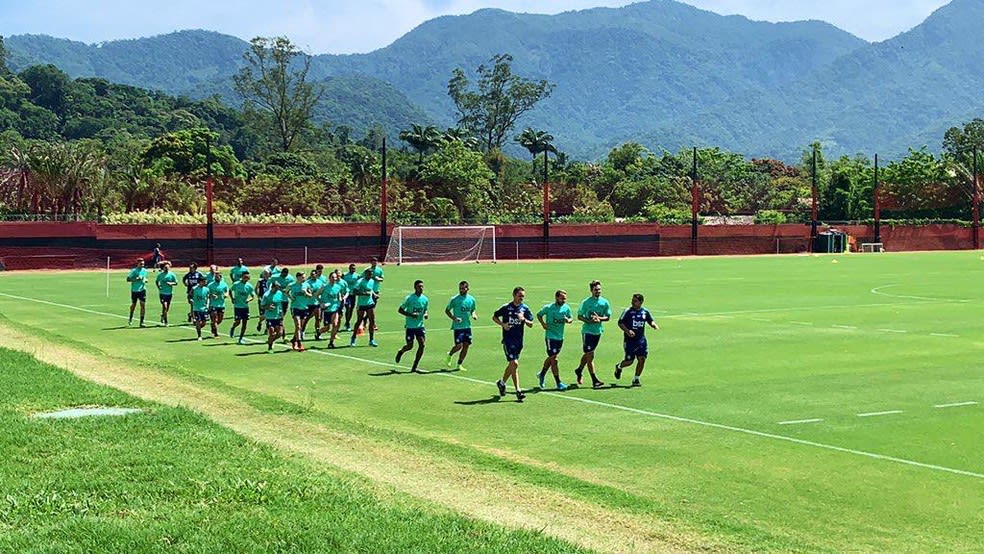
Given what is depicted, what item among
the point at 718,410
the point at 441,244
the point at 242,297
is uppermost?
the point at 441,244

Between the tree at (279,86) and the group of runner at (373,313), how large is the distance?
12825cm

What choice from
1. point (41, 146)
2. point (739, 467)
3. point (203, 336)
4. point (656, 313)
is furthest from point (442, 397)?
point (41, 146)

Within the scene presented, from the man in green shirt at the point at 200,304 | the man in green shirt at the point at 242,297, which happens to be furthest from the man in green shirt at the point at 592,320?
the man in green shirt at the point at 200,304

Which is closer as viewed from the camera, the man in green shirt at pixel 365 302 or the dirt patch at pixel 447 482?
the dirt patch at pixel 447 482

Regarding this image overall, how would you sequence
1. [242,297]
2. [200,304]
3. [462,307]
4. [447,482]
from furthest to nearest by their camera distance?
1. [200,304]
2. [242,297]
3. [462,307]
4. [447,482]

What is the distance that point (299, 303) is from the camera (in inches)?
1091

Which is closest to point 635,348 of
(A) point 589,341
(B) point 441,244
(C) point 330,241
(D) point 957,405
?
(A) point 589,341

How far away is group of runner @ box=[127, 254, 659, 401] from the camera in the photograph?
20609 millimetres

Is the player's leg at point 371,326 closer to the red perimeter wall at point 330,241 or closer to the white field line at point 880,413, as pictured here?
the white field line at point 880,413

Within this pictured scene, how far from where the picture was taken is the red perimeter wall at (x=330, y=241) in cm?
6938

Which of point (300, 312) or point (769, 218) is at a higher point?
point (769, 218)

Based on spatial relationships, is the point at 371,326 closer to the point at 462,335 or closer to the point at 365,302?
the point at 365,302

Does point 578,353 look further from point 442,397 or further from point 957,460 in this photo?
point 957,460

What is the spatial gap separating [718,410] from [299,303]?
12.0 metres
